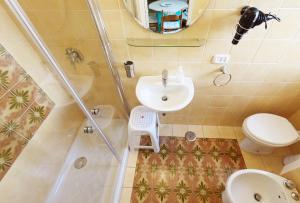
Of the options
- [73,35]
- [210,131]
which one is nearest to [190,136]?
[210,131]

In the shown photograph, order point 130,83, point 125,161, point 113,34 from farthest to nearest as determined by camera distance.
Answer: point 125,161 → point 130,83 → point 113,34

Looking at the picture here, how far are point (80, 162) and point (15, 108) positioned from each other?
73 cm

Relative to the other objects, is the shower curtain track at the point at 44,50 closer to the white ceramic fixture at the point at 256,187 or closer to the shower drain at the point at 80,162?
the shower drain at the point at 80,162

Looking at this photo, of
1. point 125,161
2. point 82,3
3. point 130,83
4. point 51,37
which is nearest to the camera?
point 51,37

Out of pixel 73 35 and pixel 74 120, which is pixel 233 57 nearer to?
pixel 73 35

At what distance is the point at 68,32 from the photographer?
1077 millimetres

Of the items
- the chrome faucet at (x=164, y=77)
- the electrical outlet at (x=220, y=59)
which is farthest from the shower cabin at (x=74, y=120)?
the electrical outlet at (x=220, y=59)

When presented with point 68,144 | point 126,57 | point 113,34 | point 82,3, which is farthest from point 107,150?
point 82,3

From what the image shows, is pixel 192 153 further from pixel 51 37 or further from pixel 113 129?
pixel 51 37

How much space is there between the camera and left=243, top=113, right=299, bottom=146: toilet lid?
53.4 inches

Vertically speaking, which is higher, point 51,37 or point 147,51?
point 147,51

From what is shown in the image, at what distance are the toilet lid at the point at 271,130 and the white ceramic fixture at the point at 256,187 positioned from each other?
300mm

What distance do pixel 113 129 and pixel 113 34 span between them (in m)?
0.88

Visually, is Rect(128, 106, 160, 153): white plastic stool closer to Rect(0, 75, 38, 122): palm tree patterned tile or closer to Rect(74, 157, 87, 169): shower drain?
Rect(74, 157, 87, 169): shower drain
